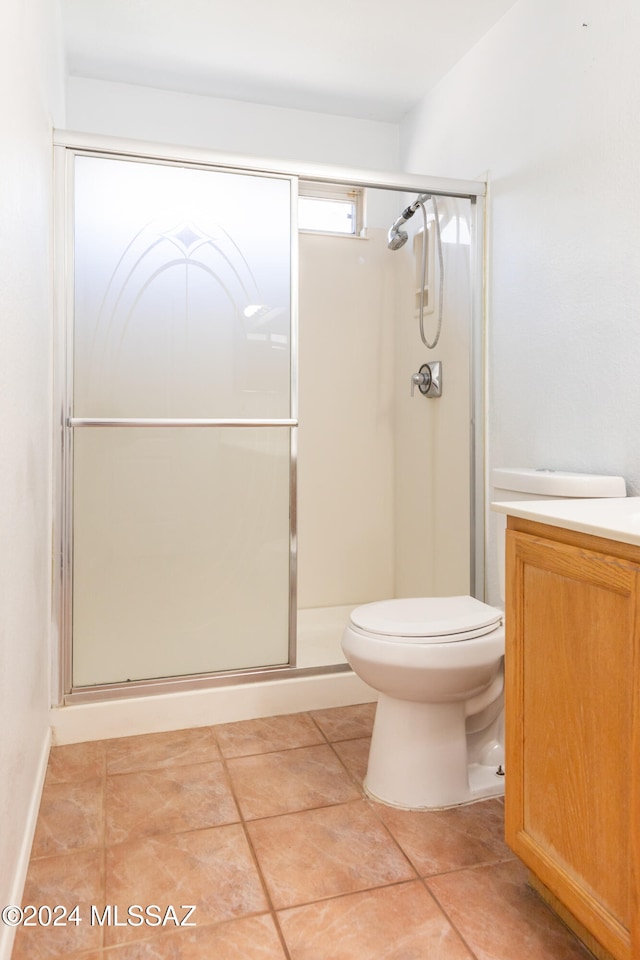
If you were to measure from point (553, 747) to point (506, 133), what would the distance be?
204 centimetres

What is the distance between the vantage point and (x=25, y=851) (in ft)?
4.69

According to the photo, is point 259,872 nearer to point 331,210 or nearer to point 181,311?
point 181,311

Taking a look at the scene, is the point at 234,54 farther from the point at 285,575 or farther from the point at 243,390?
the point at 285,575

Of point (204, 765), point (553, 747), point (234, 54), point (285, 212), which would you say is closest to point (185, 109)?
point (234, 54)

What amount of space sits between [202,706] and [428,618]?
3.00 ft

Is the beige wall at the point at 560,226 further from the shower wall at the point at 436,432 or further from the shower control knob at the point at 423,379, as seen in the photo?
the shower control knob at the point at 423,379

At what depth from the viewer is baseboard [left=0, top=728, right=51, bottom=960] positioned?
1166 mm

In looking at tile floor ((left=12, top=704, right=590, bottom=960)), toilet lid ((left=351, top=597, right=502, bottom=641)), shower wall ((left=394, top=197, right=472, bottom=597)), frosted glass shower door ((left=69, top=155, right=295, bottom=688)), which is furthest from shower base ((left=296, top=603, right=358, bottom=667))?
toilet lid ((left=351, top=597, right=502, bottom=641))

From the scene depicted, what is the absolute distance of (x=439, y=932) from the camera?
49.6 inches

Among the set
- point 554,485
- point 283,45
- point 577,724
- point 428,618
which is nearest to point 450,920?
point 577,724

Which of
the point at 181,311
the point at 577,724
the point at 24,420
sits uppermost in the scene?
the point at 181,311

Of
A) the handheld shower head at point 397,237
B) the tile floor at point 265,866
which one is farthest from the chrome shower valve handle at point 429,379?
the tile floor at point 265,866

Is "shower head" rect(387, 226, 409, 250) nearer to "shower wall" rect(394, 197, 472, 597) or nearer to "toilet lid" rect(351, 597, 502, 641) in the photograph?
"shower wall" rect(394, 197, 472, 597)

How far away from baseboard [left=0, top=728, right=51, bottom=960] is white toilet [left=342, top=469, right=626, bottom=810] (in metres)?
0.86
